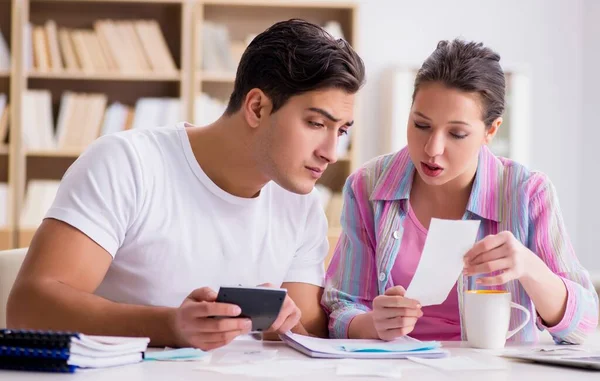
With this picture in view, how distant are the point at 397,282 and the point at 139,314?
0.68m

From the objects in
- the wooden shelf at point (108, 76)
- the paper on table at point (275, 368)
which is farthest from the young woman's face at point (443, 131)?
the wooden shelf at point (108, 76)

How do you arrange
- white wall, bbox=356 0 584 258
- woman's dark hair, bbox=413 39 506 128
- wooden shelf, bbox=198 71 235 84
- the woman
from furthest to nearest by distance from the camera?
white wall, bbox=356 0 584 258 < wooden shelf, bbox=198 71 235 84 < woman's dark hair, bbox=413 39 506 128 < the woman

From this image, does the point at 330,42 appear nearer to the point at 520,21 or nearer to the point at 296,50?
the point at 296,50

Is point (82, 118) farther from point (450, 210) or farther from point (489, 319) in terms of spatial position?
point (489, 319)

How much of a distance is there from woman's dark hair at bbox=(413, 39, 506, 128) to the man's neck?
43cm

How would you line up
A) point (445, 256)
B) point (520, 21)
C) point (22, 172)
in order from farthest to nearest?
point (520, 21)
point (22, 172)
point (445, 256)

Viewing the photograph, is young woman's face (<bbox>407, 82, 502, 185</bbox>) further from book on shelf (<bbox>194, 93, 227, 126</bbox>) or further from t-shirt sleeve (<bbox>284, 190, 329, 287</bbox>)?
book on shelf (<bbox>194, 93, 227, 126</bbox>)

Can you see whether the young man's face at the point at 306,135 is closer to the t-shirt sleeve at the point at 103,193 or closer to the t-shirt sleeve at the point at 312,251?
the t-shirt sleeve at the point at 312,251

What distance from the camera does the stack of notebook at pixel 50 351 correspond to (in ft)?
→ 4.29

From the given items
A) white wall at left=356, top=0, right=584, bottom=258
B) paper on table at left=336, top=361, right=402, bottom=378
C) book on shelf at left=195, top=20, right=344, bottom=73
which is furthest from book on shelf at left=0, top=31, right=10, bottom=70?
paper on table at left=336, top=361, right=402, bottom=378

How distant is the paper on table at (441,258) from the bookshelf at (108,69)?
2.84 meters

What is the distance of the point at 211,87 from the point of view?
4648mm

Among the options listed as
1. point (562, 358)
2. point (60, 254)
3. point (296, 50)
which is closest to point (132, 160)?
point (60, 254)

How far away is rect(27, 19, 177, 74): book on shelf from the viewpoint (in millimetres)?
4375
